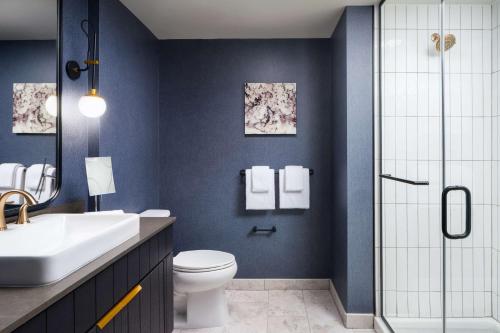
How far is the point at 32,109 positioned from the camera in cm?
152

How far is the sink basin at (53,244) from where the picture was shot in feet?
2.91

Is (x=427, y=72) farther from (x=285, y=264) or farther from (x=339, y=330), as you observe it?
(x=285, y=264)

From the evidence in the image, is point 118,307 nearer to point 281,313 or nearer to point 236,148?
point 281,313

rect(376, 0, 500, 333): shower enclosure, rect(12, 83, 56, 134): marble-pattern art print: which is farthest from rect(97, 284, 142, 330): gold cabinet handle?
rect(376, 0, 500, 333): shower enclosure

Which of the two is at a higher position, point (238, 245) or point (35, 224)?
point (35, 224)

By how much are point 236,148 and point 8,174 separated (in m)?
1.80

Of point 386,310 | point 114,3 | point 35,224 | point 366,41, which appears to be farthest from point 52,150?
point 386,310

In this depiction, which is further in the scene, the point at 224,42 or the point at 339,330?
the point at 224,42

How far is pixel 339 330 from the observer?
7.57 ft

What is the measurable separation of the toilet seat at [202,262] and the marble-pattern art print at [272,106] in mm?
1143

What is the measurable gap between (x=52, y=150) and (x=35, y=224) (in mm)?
460

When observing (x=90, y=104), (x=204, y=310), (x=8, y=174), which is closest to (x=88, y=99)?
(x=90, y=104)

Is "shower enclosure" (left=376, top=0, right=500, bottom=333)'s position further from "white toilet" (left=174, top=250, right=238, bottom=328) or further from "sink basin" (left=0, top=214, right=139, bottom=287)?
"sink basin" (left=0, top=214, right=139, bottom=287)

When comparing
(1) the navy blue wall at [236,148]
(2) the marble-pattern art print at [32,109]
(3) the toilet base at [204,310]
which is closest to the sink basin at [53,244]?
(2) the marble-pattern art print at [32,109]
